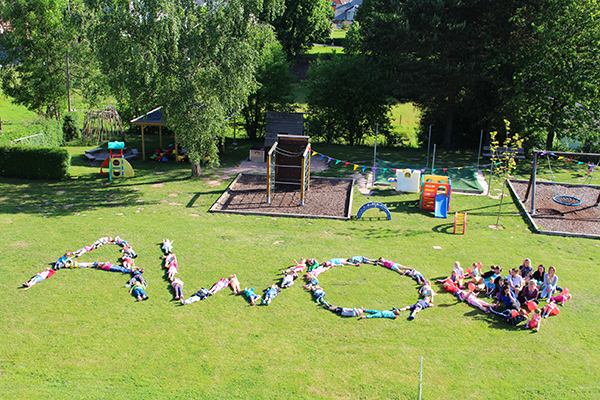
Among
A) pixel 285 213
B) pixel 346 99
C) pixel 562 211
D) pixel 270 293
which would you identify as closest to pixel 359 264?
pixel 270 293

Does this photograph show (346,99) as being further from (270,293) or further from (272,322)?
(272,322)

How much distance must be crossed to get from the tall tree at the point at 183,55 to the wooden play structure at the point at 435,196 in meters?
9.59

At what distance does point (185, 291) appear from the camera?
41.9 feet

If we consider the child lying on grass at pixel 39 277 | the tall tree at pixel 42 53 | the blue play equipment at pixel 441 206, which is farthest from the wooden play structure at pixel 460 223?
the tall tree at pixel 42 53

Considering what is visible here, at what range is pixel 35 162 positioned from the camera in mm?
22781

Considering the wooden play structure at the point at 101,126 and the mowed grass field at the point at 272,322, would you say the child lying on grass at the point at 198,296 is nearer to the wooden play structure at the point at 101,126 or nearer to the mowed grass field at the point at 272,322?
the mowed grass field at the point at 272,322

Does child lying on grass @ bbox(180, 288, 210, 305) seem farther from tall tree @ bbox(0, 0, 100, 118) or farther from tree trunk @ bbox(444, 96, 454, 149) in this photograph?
tall tree @ bbox(0, 0, 100, 118)

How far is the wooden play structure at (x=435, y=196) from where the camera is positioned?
19344mm

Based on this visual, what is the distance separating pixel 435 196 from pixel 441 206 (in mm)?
550

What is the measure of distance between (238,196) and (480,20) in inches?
750

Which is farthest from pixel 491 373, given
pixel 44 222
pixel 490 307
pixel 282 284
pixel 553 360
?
pixel 44 222

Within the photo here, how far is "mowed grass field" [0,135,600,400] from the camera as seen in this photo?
30.7 ft

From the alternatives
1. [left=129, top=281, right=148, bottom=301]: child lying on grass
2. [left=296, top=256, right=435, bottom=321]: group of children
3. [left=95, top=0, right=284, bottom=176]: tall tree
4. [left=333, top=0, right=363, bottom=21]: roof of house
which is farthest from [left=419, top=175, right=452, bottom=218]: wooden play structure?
[left=333, top=0, right=363, bottom=21]: roof of house

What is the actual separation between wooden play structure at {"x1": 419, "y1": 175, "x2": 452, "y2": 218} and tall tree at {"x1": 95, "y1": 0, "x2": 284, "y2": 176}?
959cm
